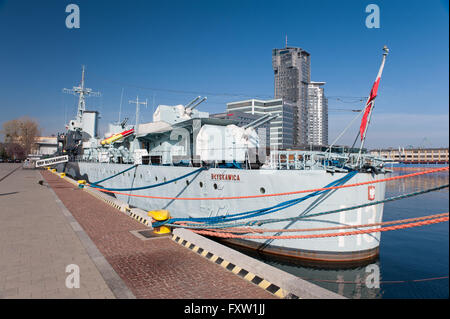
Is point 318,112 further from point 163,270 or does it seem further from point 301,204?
point 163,270

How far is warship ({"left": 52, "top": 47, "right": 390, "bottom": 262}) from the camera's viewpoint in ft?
35.1

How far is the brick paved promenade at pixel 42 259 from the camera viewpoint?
17.1 ft

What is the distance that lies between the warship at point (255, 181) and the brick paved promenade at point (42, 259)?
433cm

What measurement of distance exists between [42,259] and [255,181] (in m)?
8.13

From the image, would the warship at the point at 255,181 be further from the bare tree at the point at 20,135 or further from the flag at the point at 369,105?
the bare tree at the point at 20,135

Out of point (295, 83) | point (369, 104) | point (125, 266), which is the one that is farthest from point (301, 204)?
point (295, 83)

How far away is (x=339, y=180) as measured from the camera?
34.3 ft

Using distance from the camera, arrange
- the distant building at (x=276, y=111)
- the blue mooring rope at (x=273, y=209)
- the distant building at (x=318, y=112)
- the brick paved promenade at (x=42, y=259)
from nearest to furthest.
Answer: the brick paved promenade at (x=42, y=259) → the blue mooring rope at (x=273, y=209) → the distant building at (x=276, y=111) → the distant building at (x=318, y=112)

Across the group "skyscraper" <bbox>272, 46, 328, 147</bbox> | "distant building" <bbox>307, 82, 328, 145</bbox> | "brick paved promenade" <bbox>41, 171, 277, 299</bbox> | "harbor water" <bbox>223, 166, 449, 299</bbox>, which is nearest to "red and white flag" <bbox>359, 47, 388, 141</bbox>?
"harbor water" <bbox>223, 166, 449, 299</bbox>

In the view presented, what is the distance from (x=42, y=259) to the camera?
272 inches

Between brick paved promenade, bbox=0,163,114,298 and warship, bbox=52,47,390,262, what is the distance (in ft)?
14.2

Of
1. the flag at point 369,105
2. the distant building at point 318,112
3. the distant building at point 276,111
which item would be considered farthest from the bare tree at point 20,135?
the distant building at point 318,112

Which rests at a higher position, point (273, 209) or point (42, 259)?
point (273, 209)
